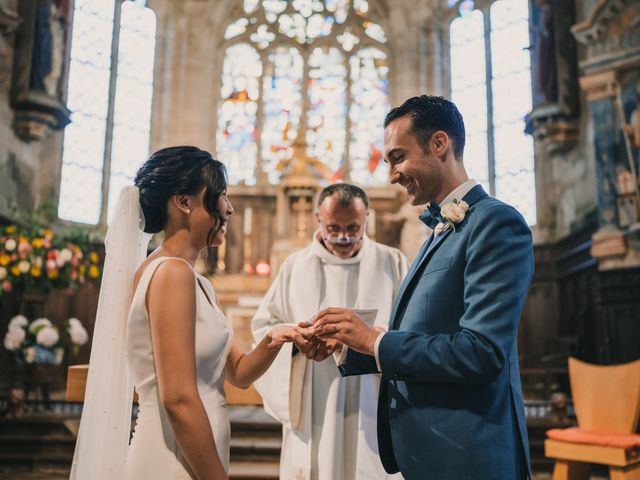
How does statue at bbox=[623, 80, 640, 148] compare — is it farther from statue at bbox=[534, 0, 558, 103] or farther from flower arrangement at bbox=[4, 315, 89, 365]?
flower arrangement at bbox=[4, 315, 89, 365]

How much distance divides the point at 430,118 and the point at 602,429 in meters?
3.60

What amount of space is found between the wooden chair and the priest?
2.05 meters

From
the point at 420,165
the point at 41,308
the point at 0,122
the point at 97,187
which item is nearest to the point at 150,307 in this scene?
the point at 420,165

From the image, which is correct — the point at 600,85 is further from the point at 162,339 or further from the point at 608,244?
the point at 162,339

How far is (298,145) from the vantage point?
10.5 metres

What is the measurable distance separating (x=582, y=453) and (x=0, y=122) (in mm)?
8328

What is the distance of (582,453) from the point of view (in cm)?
429

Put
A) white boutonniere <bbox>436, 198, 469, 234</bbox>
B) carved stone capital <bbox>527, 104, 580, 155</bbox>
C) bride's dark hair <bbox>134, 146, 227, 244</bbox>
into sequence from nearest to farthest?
white boutonniere <bbox>436, 198, 469, 234</bbox>
bride's dark hair <bbox>134, 146, 227, 244</bbox>
carved stone capital <bbox>527, 104, 580, 155</bbox>

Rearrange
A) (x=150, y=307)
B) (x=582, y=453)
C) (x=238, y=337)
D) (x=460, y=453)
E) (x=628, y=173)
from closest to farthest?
1. (x=460, y=453)
2. (x=150, y=307)
3. (x=582, y=453)
4. (x=628, y=173)
5. (x=238, y=337)

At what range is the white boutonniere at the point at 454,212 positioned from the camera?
184 cm

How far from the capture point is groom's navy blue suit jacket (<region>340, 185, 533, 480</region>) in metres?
1.62

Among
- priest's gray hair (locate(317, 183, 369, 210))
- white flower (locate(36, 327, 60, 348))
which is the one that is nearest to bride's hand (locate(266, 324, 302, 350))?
priest's gray hair (locate(317, 183, 369, 210))

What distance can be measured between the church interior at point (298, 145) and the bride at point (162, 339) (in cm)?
331

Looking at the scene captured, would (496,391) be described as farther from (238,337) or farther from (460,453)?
(238,337)
